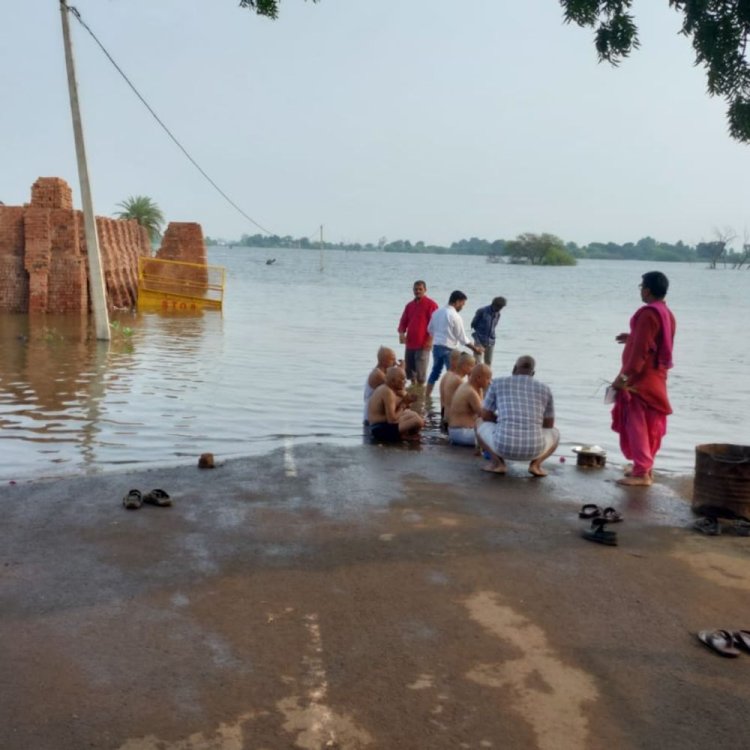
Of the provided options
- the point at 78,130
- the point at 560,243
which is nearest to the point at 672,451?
the point at 78,130

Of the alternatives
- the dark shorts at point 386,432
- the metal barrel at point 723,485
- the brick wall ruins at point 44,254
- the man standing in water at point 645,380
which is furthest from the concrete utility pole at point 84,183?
the metal barrel at point 723,485

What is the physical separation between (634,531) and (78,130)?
50.4 feet

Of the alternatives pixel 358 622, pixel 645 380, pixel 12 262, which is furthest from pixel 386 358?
pixel 12 262

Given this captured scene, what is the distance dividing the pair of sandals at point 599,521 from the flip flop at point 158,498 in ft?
10.1

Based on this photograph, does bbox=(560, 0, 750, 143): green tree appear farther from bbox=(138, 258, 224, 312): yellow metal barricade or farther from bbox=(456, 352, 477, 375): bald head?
bbox=(138, 258, 224, 312): yellow metal barricade

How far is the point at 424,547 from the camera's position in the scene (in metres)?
5.89

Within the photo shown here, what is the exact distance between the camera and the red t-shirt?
1402 centimetres

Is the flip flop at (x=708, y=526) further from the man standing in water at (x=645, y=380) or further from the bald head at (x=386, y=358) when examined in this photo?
the bald head at (x=386, y=358)

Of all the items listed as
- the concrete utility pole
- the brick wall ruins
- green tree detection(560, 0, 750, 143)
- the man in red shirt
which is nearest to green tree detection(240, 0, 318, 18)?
green tree detection(560, 0, 750, 143)

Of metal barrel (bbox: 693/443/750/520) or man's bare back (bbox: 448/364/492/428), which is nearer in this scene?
metal barrel (bbox: 693/443/750/520)

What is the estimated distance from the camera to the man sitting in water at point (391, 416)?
10.0 m

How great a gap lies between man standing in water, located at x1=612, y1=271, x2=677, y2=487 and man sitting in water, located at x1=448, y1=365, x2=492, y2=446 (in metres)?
1.85

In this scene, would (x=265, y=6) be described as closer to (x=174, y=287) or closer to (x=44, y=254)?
(x=44, y=254)

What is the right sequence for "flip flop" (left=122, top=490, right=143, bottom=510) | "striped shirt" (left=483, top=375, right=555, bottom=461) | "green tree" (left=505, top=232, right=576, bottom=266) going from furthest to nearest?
"green tree" (left=505, top=232, right=576, bottom=266), "striped shirt" (left=483, top=375, right=555, bottom=461), "flip flop" (left=122, top=490, right=143, bottom=510)
